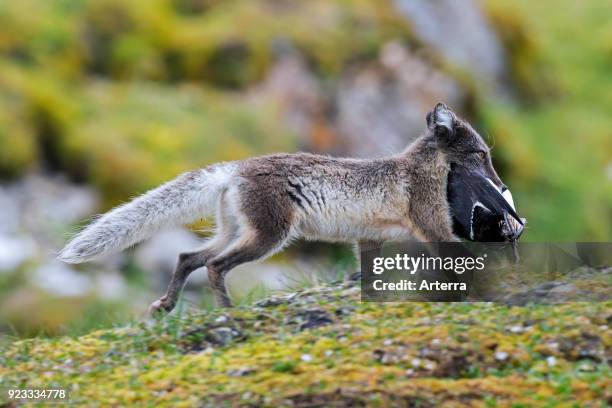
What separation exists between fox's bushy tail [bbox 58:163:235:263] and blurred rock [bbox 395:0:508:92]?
10.2 meters

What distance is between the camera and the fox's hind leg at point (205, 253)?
8.34 m

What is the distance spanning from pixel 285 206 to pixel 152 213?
1.08 m

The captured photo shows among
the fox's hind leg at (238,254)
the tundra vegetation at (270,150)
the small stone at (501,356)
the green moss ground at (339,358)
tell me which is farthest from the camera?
the fox's hind leg at (238,254)

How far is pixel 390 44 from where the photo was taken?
56.6ft

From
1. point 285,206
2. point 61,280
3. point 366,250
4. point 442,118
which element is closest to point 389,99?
point 61,280

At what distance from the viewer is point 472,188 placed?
8992mm

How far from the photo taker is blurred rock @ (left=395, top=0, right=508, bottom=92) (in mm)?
18344

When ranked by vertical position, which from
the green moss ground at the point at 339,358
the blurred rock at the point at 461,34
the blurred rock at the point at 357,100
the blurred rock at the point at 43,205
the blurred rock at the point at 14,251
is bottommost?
the green moss ground at the point at 339,358

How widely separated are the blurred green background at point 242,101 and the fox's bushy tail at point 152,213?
14.6ft

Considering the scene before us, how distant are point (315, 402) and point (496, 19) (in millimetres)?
14861

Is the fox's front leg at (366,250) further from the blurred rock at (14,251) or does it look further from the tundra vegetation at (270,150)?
the blurred rock at (14,251)

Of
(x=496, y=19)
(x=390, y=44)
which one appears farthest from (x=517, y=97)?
(x=390, y=44)

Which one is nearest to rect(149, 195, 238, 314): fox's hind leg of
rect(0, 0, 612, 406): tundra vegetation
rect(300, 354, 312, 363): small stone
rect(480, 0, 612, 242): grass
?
rect(0, 0, 612, 406): tundra vegetation

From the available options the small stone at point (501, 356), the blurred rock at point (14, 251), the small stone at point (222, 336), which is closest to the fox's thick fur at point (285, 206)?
the small stone at point (222, 336)
